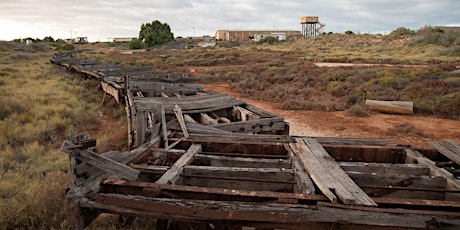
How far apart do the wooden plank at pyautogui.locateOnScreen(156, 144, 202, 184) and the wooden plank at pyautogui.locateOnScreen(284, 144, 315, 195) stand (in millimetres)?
1226

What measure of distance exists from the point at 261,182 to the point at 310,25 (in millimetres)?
82421

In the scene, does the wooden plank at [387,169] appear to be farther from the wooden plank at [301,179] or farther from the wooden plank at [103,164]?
the wooden plank at [103,164]

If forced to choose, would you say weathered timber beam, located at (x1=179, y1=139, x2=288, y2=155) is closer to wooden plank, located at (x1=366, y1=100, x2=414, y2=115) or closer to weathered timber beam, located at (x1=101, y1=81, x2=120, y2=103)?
weathered timber beam, located at (x1=101, y1=81, x2=120, y2=103)

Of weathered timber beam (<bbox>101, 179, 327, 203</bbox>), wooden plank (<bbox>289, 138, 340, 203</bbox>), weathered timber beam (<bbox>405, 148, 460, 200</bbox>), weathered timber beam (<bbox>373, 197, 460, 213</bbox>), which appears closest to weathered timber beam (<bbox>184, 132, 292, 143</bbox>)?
wooden plank (<bbox>289, 138, 340, 203</bbox>)

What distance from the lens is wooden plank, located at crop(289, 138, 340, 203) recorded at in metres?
2.68

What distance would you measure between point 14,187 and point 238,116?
454cm

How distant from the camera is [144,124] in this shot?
4688 mm

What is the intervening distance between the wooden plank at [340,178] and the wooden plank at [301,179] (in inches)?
9.3

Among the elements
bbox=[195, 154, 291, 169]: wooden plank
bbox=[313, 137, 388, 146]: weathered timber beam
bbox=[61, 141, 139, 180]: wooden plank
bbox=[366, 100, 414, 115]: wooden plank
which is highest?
bbox=[61, 141, 139, 180]: wooden plank

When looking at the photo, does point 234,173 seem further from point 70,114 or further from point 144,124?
point 70,114

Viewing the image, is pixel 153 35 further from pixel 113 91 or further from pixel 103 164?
pixel 103 164

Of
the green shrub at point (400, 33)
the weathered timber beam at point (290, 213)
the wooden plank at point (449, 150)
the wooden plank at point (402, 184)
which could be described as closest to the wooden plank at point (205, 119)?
the wooden plank at point (402, 184)

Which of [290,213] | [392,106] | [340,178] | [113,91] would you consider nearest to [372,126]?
[392,106]

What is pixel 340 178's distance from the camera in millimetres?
2959
